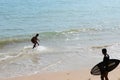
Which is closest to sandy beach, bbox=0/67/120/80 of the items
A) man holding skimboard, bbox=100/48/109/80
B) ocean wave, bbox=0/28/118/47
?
man holding skimboard, bbox=100/48/109/80

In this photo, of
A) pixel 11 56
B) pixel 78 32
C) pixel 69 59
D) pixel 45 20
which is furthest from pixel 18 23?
pixel 69 59

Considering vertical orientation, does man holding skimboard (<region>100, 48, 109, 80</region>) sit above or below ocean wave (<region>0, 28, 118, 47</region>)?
below

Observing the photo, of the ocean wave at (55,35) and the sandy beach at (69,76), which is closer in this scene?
the sandy beach at (69,76)

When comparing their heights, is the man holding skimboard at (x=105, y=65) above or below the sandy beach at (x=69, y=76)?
above

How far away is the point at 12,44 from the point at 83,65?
8.28 metres

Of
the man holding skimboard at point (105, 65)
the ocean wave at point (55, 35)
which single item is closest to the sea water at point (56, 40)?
the ocean wave at point (55, 35)

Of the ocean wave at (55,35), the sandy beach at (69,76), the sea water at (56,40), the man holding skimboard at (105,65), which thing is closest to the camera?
the man holding skimboard at (105,65)

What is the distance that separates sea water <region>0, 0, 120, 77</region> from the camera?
643 inches

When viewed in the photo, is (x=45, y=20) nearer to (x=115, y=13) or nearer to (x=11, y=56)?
(x=115, y=13)

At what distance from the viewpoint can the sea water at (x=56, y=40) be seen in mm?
16325

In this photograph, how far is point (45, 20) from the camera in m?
33.0

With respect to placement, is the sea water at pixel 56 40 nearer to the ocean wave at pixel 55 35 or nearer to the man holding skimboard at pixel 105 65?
the ocean wave at pixel 55 35

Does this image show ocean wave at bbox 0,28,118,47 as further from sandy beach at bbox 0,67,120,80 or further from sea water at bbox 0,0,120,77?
sandy beach at bbox 0,67,120,80

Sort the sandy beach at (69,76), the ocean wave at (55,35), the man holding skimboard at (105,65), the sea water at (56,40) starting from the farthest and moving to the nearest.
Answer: the ocean wave at (55,35) → the sea water at (56,40) → the sandy beach at (69,76) → the man holding skimboard at (105,65)
